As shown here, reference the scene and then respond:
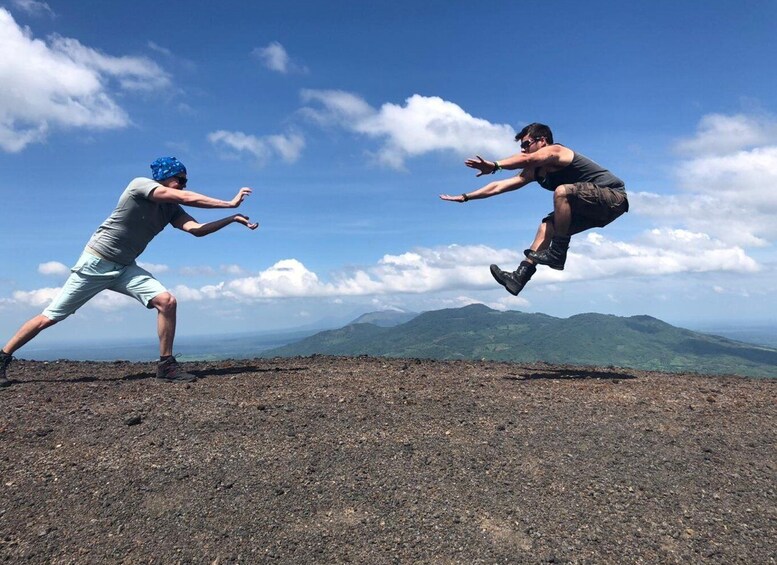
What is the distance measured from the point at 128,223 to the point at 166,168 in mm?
987

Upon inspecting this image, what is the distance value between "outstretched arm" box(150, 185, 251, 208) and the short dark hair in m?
4.30

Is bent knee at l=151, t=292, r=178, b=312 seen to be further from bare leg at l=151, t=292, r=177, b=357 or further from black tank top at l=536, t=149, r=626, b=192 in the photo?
black tank top at l=536, t=149, r=626, b=192

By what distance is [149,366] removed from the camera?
930 centimetres

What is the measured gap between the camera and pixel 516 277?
7988 mm

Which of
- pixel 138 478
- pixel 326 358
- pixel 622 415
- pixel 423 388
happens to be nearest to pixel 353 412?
pixel 423 388

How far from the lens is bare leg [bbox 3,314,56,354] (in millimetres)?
7129

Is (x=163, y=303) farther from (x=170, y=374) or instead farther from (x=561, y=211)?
(x=561, y=211)

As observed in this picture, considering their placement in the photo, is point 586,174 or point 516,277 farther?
point 516,277

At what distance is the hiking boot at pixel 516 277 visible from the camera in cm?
Result: 785

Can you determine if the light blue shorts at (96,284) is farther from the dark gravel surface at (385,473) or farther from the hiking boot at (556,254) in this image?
the hiking boot at (556,254)

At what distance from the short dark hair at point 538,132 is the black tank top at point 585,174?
19.2 inches

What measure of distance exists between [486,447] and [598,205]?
14.1 feet

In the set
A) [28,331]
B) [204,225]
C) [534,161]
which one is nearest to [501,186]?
[534,161]

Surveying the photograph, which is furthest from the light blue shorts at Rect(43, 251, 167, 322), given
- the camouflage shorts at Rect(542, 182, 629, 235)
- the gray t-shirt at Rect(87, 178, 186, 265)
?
the camouflage shorts at Rect(542, 182, 629, 235)
